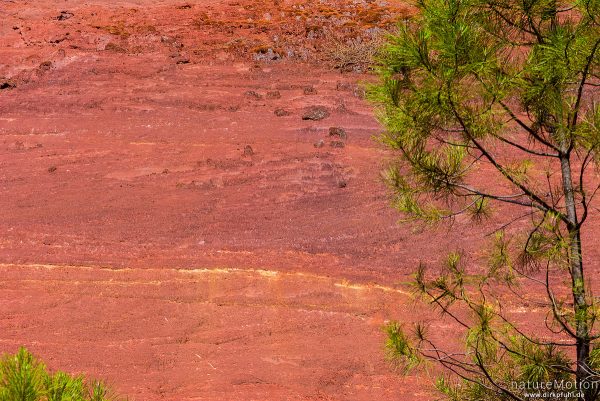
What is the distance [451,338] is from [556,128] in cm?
494

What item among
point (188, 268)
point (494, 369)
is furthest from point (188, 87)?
point (494, 369)

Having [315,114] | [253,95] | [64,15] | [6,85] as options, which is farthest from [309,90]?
[64,15]

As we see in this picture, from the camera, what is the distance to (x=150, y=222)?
38.8 ft

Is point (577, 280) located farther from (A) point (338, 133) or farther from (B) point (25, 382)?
(A) point (338, 133)

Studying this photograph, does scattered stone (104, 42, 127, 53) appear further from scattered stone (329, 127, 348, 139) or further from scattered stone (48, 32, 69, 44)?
scattered stone (329, 127, 348, 139)

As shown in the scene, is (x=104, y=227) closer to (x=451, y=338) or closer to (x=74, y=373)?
(x=74, y=373)

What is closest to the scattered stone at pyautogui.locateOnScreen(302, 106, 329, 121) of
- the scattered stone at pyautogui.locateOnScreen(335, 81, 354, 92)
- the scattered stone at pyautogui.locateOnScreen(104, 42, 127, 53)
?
the scattered stone at pyautogui.locateOnScreen(335, 81, 354, 92)

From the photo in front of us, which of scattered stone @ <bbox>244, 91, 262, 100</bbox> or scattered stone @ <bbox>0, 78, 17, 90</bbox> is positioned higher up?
scattered stone @ <bbox>0, 78, 17, 90</bbox>

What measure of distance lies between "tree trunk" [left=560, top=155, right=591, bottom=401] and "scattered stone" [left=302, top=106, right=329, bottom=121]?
32.3 feet

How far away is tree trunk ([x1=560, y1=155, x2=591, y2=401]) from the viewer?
194 inches

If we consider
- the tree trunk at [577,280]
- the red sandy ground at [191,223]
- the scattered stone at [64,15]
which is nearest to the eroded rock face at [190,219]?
the red sandy ground at [191,223]

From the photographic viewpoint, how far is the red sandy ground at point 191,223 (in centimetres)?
904

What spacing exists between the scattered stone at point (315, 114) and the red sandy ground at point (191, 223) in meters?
0.18

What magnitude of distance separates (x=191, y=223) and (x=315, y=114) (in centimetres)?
417
